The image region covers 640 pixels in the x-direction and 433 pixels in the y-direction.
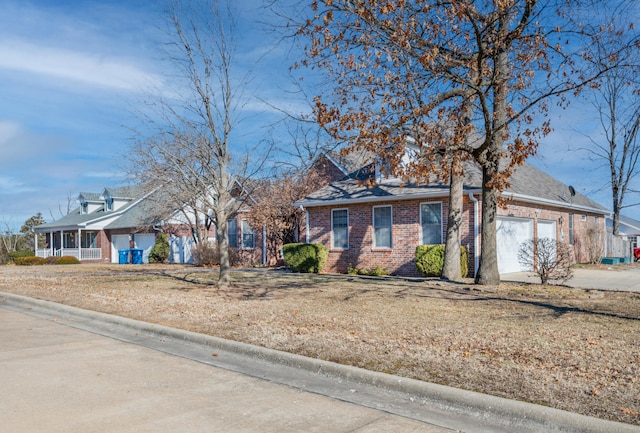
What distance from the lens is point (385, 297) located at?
12422 millimetres

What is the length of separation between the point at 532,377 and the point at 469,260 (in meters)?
12.5

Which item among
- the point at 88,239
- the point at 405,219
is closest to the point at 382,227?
the point at 405,219

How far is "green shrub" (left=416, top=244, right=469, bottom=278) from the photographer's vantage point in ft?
57.0

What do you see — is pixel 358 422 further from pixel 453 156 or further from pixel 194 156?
pixel 194 156

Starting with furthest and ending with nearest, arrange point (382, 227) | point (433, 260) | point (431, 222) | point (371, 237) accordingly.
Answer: point (371, 237) → point (382, 227) → point (431, 222) → point (433, 260)

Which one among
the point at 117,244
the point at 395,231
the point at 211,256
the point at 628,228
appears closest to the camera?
the point at 395,231

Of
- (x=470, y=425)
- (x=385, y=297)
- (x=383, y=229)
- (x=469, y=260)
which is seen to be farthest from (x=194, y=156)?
(x=470, y=425)

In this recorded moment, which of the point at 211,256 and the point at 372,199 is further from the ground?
the point at 372,199

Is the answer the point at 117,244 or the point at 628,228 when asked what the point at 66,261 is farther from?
the point at 628,228

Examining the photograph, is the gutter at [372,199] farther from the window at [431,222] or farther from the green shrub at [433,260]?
the green shrub at [433,260]

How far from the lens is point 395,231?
19.8 metres

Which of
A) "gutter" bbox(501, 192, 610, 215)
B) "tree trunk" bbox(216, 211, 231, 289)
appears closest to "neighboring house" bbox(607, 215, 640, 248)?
"gutter" bbox(501, 192, 610, 215)

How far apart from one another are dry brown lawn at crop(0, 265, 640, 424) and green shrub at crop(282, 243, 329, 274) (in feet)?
18.7

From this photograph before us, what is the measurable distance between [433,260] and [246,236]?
46.1ft
